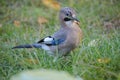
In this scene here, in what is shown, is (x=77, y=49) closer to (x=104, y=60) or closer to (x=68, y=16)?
(x=68, y=16)

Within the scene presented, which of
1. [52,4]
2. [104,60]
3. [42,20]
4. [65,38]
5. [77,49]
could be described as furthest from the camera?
[52,4]

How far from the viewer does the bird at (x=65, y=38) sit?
5668 mm

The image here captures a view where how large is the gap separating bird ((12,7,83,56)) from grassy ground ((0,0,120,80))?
0.29 feet

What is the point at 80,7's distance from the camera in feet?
27.5

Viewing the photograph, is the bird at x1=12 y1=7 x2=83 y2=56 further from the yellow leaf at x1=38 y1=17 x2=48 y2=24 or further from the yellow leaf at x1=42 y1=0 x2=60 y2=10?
the yellow leaf at x1=42 y1=0 x2=60 y2=10

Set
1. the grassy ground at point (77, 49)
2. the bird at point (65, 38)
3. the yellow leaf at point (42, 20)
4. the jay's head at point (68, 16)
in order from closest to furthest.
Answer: the grassy ground at point (77, 49), the bird at point (65, 38), the jay's head at point (68, 16), the yellow leaf at point (42, 20)

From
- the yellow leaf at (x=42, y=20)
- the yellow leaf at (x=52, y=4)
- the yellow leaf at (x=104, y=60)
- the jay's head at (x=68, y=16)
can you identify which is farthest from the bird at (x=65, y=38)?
the yellow leaf at (x=52, y=4)

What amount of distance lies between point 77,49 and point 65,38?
0.25 metres

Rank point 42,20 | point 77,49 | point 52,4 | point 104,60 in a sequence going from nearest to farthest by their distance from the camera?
point 104,60, point 77,49, point 42,20, point 52,4

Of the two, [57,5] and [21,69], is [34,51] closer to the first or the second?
[21,69]

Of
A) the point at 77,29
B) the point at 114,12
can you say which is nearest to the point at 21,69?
the point at 77,29

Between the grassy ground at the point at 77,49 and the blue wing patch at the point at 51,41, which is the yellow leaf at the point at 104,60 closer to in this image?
the grassy ground at the point at 77,49

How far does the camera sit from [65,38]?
18.6 feet

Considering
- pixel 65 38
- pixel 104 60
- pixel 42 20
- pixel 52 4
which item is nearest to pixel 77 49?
pixel 65 38
